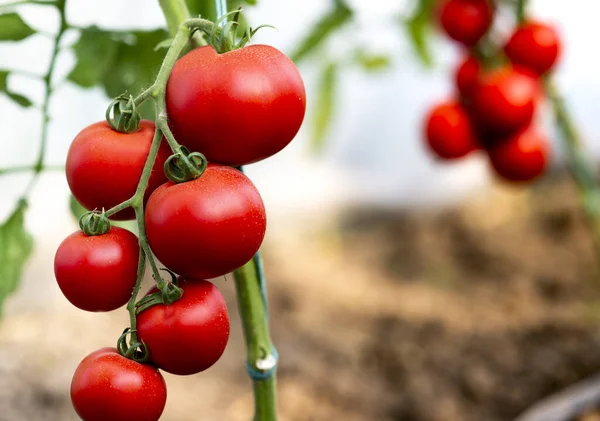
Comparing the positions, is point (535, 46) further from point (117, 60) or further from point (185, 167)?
point (185, 167)

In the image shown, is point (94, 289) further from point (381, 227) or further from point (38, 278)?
point (381, 227)

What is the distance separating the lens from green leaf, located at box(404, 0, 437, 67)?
994mm

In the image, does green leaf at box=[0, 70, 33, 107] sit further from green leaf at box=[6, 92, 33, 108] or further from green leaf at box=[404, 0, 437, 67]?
green leaf at box=[404, 0, 437, 67]

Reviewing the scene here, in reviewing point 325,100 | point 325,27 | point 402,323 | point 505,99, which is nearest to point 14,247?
point 325,27

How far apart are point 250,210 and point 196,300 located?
51 millimetres

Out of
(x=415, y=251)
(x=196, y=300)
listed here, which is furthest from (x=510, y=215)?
(x=196, y=300)

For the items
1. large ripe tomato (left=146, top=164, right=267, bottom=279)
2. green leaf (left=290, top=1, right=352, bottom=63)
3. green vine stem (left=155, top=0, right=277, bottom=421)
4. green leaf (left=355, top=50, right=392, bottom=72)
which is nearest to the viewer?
large ripe tomato (left=146, top=164, right=267, bottom=279)

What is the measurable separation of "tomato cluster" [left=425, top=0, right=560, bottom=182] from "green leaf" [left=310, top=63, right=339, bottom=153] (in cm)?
19

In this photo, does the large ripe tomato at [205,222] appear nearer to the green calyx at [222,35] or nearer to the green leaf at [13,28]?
the green calyx at [222,35]

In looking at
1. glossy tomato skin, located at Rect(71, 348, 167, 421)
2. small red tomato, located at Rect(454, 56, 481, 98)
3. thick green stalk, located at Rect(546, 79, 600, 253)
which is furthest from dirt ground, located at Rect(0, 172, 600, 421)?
glossy tomato skin, located at Rect(71, 348, 167, 421)

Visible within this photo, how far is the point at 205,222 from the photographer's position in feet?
1.02

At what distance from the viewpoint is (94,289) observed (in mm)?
324

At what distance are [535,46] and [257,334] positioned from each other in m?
0.60

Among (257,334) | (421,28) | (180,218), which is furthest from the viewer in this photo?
(421,28)
